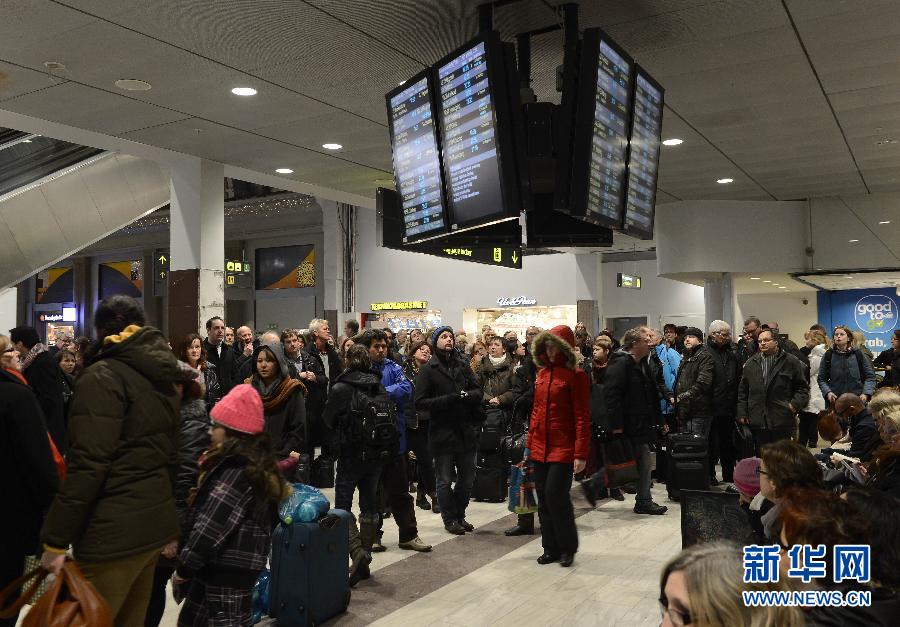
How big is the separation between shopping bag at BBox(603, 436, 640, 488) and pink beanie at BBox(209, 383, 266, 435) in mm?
4084

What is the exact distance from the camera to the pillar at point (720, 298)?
38.7 ft

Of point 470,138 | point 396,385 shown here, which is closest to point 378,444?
point 396,385

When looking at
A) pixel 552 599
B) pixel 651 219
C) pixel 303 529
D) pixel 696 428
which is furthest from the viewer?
pixel 696 428

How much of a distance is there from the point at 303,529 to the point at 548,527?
1.89 meters

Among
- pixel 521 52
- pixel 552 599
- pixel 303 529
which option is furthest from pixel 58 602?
pixel 521 52

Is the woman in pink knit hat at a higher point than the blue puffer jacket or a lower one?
lower

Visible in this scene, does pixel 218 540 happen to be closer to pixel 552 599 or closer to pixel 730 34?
→ pixel 552 599

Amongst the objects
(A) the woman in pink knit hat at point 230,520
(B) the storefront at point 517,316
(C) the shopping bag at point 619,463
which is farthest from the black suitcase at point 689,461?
(B) the storefront at point 517,316

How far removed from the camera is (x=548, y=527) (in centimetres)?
523

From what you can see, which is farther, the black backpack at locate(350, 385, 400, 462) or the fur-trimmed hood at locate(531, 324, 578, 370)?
the fur-trimmed hood at locate(531, 324, 578, 370)

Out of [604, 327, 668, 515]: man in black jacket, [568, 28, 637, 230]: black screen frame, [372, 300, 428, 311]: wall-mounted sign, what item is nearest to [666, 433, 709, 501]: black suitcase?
[604, 327, 668, 515]: man in black jacket

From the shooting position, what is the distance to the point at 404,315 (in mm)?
20453

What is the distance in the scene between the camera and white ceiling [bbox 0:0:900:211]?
4676 mm

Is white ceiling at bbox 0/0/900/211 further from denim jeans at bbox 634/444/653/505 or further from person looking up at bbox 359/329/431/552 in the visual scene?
denim jeans at bbox 634/444/653/505
